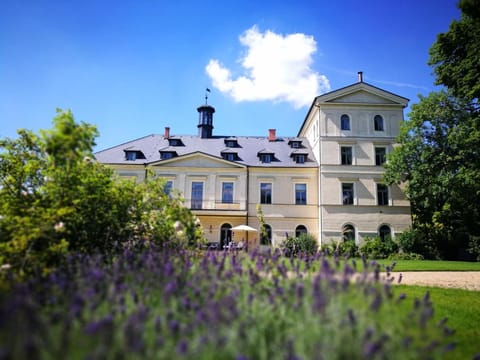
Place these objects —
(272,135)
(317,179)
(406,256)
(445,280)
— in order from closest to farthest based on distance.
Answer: (445,280) < (406,256) < (317,179) < (272,135)

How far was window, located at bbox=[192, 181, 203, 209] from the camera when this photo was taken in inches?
999

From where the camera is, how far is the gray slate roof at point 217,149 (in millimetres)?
26672

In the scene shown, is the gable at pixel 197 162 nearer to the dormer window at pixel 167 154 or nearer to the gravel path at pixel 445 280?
the dormer window at pixel 167 154

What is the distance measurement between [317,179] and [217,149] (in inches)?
350

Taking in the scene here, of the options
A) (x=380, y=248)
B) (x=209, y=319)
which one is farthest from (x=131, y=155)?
(x=209, y=319)

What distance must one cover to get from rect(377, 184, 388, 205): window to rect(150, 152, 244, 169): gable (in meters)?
10.5

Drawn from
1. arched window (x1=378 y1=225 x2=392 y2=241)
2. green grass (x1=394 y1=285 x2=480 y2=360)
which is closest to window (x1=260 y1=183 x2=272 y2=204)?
arched window (x1=378 y1=225 x2=392 y2=241)

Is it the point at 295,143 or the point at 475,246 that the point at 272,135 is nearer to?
the point at 295,143

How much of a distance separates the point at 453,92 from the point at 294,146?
39.8 ft

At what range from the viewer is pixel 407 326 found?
3.06m

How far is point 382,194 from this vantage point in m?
24.8

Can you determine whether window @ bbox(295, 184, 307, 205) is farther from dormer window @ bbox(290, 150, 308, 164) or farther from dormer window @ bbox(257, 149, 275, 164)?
dormer window @ bbox(257, 149, 275, 164)

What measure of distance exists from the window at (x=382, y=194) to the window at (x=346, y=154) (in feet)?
9.50

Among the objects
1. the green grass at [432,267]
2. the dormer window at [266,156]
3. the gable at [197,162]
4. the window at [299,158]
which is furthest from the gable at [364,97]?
the green grass at [432,267]
